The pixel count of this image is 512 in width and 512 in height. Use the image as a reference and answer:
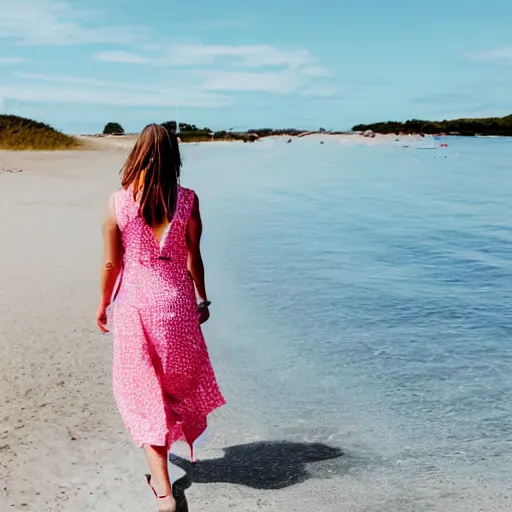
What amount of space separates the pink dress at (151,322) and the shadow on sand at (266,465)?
45 centimetres

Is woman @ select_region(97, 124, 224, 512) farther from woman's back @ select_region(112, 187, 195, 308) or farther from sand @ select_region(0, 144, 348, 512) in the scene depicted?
sand @ select_region(0, 144, 348, 512)

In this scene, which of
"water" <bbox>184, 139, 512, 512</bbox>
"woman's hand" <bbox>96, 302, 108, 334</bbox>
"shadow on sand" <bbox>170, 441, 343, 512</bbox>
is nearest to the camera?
"woman's hand" <bbox>96, 302, 108, 334</bbox>

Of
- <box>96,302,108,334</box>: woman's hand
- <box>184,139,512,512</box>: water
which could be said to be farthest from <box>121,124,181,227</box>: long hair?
<box>184,139,512,512</box>: water

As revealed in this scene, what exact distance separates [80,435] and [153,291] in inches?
55.8

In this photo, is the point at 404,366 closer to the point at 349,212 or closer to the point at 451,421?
the point at 451,421

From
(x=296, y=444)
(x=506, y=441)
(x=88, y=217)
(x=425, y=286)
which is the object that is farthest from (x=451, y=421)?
(x=88, y=217)

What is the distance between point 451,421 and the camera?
5242mm

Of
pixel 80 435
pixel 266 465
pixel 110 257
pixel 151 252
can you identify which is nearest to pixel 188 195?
pixel 151 252

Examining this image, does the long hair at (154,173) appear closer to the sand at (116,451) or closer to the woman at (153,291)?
the woman at (153,291)

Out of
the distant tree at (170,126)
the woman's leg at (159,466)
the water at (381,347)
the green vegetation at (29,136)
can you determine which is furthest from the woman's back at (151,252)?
the green vegetation at (29,136)

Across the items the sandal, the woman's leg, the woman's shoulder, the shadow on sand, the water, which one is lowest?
the water

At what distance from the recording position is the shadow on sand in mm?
4195

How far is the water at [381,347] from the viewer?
454 centimetres

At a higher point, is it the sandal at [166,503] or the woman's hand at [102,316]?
the woman's hand at [102,316]
